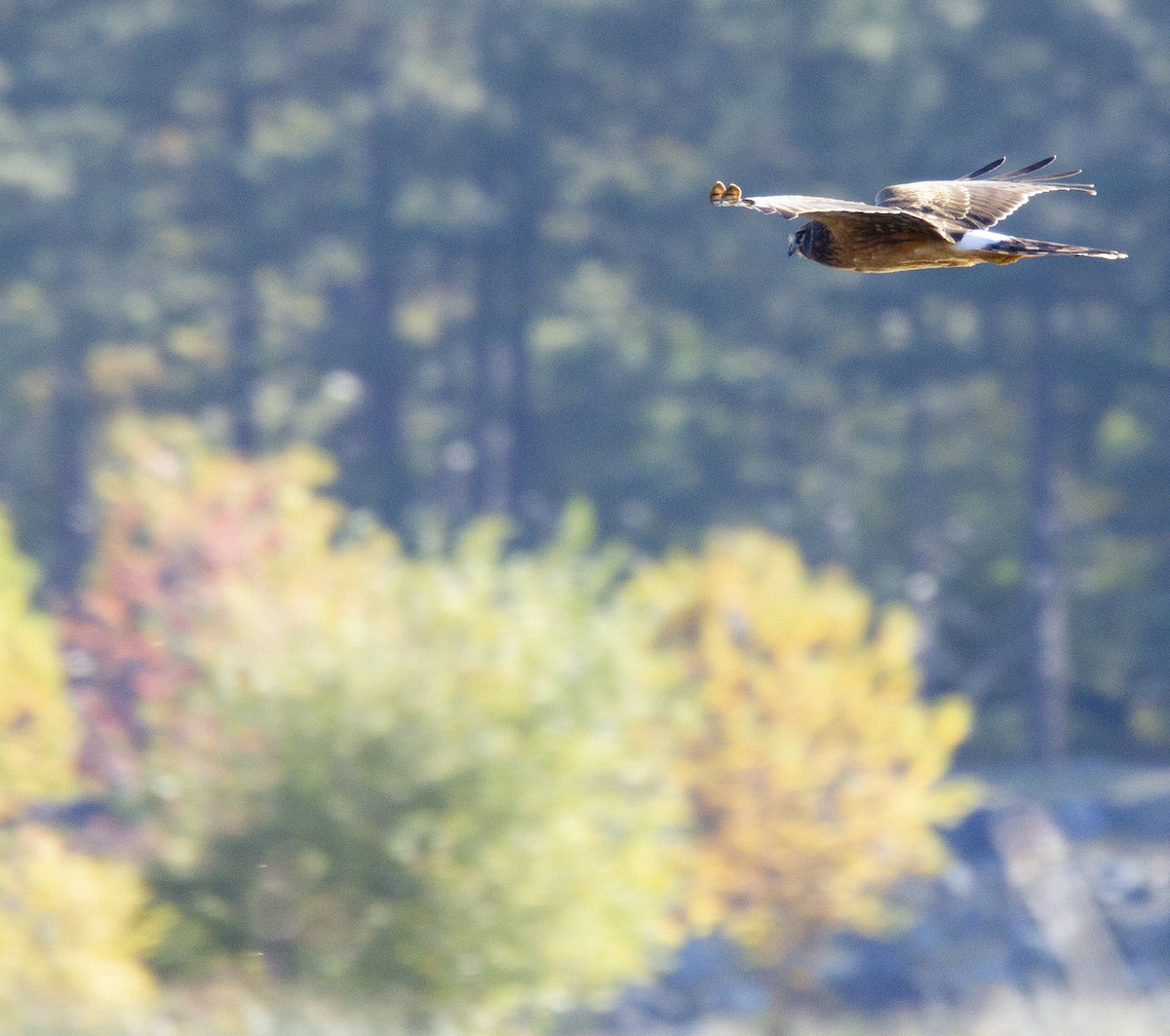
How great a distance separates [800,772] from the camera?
2091cm

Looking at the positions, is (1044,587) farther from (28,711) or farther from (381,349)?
(28,711)

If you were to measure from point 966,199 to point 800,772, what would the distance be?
56.6 ft

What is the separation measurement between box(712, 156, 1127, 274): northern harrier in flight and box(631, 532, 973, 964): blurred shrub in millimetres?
16261

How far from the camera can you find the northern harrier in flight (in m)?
3.42

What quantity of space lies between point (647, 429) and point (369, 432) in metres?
5.09

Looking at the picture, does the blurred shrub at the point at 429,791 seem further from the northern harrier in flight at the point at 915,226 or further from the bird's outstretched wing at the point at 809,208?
the bird's outstretched wing at the point at 809,208

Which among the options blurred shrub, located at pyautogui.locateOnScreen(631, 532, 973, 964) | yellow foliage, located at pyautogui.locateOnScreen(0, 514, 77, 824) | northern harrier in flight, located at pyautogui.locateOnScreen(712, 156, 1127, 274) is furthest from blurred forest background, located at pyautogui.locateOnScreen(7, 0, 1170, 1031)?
northern harrier in flight, located at pyautogui.locateOnScreen(712, 156, 1127, 274)

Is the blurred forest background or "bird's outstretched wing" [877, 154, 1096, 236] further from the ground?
the blurred forest background

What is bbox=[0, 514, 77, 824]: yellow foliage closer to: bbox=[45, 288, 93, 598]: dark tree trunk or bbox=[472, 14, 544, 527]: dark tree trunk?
bbox=[45, 288, 93, 598]: dark tree trunk

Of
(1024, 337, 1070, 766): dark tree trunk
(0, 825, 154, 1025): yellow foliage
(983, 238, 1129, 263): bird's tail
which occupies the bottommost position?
(983, 238, 1129, 263): bird's tail

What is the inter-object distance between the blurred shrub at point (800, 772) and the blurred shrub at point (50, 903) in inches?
257

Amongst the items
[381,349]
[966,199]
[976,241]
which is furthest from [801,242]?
[381,349]

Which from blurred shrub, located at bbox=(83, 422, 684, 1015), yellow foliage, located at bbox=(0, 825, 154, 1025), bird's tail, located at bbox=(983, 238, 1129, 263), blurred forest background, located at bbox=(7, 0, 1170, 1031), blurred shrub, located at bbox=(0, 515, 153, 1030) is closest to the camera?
bird's tail, located at bbox=(983, 238, 1129, 263)

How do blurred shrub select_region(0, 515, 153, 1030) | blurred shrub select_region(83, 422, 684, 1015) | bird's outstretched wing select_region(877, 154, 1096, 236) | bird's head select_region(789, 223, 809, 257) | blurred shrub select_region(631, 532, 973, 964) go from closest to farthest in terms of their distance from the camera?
bird's outstretched wing select_region(877, 154, 1096, 236) < bird's head select_region(789, 223, 809, 257) < blurred shrub select_region(83, 422, 684, 1015) < blurred shrub select_region(0, 515, 153, 1030) < blurred shrub select_region(631, 532, 973, 964)
